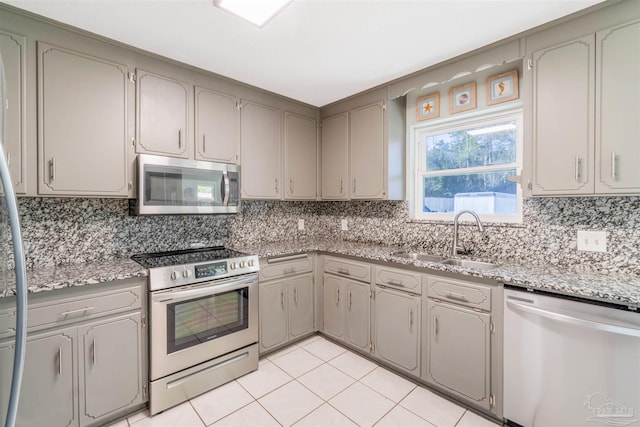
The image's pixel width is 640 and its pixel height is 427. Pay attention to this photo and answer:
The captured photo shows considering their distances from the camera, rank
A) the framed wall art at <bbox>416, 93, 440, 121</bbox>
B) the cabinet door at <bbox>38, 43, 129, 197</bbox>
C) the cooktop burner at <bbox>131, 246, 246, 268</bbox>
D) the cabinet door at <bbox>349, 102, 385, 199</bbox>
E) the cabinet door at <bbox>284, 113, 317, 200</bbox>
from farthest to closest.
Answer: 1. the cabinet door at <bbox>284, 113, 317, 200</bbox>
2. the cabinet door at <bbox>349, 102, 385, 199</bbox>
3. the framed wall art at <bbox>416, 93, 440, 121</bbox>
4. the cooktop burner at <bbox>131, 246, 246, 268</bbox>
5. the cabinet door at <bbox>38, 43, 129, 197</bbox>

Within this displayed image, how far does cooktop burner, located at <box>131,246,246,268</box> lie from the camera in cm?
201

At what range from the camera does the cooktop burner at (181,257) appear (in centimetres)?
201

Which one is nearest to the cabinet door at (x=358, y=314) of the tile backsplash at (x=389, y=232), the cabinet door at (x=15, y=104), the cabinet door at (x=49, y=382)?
the tile backsplash at (x=389, y=232)

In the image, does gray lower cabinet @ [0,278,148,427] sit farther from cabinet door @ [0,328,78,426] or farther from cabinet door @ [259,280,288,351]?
cabinet door @ [259,280,288,351]

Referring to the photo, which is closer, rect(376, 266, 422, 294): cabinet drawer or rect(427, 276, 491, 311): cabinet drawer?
rect(427, 276, 491, 311): cabinet drawer

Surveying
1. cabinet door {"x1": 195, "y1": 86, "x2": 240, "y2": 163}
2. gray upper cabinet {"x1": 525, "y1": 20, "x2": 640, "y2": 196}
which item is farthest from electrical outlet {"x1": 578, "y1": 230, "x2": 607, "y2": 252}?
cabinet door {"x1": 195, "y1": 86, "x2": 240, "y2": 163}

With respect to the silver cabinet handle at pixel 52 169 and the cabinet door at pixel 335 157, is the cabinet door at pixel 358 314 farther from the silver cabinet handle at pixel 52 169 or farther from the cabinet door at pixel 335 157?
the silver cabinet handle at pixel 52 169

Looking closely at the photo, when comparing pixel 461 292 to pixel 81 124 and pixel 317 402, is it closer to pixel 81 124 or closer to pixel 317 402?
pixel 317 402

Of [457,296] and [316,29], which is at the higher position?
[316,29]

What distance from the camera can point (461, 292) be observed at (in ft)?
6.22

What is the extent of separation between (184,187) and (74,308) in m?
1.00

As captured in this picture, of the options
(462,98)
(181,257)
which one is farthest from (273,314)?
(462,98)

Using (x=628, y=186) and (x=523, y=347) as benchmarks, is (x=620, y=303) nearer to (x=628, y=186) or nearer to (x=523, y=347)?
(x=523, y=347)

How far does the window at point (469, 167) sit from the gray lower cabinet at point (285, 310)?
131cm
